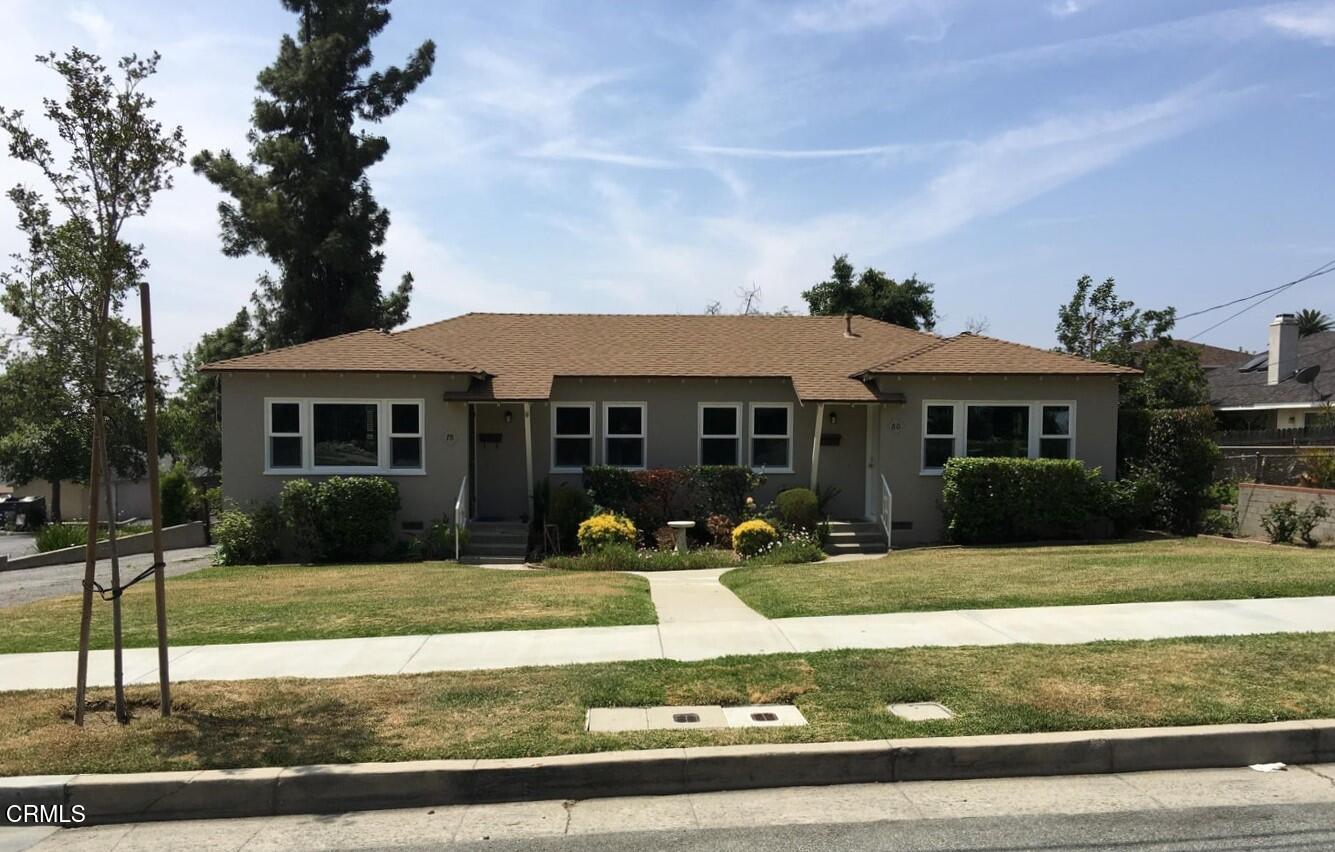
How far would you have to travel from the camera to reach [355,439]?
16.5m

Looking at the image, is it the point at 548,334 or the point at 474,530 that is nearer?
the point at 474,530

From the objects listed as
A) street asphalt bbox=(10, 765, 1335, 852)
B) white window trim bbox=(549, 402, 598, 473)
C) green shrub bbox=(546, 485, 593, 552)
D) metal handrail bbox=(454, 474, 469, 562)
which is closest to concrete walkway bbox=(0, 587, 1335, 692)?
street asphalt bbox=(10, 765, 1335, 852)

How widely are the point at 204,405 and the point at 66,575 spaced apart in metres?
17.4

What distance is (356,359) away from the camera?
16297 millimetres

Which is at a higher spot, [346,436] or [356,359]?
[356,359]

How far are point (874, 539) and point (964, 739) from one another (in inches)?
452

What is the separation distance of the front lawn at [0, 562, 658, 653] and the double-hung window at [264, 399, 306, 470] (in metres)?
3.16

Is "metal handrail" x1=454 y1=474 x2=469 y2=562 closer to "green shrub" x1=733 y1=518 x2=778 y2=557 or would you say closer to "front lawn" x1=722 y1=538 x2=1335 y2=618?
"green shrub" x1=733 y1=518 x2=778 y2=557

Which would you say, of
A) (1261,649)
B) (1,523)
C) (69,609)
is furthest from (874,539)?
(1,523)

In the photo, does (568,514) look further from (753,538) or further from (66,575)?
(66,575)

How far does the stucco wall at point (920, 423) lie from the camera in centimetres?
1681

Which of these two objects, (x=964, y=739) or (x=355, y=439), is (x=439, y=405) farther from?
(x=964, y=739)

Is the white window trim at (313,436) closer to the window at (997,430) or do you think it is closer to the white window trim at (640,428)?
the white window trim at (640,428)

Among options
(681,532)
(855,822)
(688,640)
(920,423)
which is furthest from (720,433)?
(855,822)
